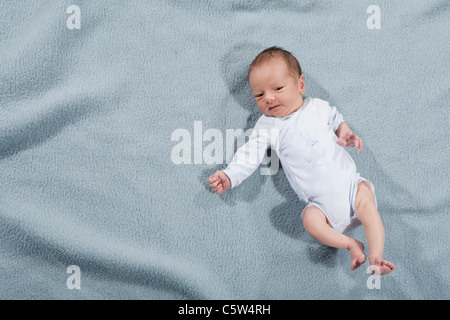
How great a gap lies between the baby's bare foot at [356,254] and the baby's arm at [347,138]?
0.88ft

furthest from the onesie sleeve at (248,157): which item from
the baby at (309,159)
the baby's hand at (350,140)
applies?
the baby's hand at (350,140)

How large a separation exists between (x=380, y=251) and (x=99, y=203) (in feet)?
2.71

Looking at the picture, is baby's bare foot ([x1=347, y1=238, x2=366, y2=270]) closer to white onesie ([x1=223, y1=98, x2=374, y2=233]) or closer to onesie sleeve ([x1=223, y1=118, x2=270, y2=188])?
white onesie ([x1=223, y1=98, x2=374, y2=233])

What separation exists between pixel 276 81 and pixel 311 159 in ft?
0.80

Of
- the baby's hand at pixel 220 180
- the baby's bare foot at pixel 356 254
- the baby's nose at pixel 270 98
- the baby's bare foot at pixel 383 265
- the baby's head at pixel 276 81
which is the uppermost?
the baby's head at pixel 276 81

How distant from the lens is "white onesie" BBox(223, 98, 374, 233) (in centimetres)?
125

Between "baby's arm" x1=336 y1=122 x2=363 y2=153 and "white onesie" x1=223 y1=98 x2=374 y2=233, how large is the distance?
2cm

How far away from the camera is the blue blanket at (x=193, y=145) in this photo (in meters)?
1.27

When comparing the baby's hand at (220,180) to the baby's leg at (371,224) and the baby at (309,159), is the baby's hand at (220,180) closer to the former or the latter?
the baby at (309,159)

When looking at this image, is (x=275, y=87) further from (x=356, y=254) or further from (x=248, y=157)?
(x=356, y=254)

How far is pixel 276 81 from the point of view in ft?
4.01

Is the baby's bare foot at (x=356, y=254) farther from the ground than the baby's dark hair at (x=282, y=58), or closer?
closer

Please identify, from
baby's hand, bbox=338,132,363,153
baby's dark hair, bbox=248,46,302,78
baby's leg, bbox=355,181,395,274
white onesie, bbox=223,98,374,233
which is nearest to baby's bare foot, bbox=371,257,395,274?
baby's leg, bbox=355,181,395,274
